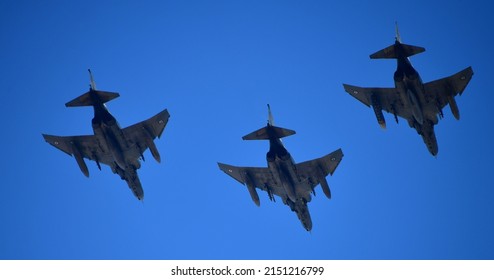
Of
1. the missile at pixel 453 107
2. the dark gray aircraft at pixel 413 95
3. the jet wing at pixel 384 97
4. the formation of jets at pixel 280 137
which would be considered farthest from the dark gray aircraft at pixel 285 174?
the missile at pixel 453 107

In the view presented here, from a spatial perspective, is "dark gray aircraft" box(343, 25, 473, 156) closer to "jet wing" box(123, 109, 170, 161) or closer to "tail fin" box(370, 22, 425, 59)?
"tail fin" box(370, 22, 425, 59)

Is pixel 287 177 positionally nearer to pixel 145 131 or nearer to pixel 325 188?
pixel 325 188

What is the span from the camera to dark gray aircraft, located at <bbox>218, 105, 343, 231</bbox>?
1547 inches

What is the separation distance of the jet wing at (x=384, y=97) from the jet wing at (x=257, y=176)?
7131 millimetres

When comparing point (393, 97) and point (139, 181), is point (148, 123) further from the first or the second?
point (393, 97)

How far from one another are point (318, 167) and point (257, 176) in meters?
4.13

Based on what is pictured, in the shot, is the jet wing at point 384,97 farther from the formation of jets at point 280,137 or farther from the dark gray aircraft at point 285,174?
the dark gray aircraft at point 285,174

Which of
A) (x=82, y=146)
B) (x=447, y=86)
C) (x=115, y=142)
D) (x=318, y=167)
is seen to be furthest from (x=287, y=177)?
(x=82, y=146)

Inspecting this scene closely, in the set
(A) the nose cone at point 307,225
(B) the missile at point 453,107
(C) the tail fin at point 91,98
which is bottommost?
(A) the nose cone at point 307,225

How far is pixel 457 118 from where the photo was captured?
40.4 meters

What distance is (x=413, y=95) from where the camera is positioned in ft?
132

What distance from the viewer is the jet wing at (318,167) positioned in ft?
141
